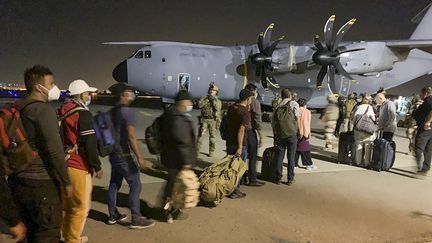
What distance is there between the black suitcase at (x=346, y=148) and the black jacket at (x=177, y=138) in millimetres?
5245

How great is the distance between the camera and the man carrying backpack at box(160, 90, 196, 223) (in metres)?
4.39

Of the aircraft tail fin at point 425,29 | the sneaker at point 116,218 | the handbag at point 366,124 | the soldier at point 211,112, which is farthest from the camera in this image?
the aircraft tail fin at point 425,29

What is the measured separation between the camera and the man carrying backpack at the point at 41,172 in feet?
9.16

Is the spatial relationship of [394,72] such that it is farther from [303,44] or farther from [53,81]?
[53,81]

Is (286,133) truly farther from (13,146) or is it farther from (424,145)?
(13,146)

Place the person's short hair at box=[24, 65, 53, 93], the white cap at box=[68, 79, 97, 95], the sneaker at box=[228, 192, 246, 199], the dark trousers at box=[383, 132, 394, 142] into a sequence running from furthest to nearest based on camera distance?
the dark trousers at box=[383, 132, 394, 142] → the sneaker at box=[228, 192, 246, 199] → the white cap at box=[68, 79, 97, 95] → the person's short hair at box=[24, 65, 53, 93]

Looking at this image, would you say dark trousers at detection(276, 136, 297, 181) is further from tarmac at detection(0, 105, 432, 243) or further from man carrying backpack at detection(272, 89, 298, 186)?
tarmac at detection(0, 105, 432, 243)

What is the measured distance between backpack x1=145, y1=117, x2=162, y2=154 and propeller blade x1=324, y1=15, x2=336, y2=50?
1423cm

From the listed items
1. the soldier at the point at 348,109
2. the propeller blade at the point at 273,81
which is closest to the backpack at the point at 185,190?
the soldier at the point at 348,109

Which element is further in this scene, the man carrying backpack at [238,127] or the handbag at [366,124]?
the handbag at [366,124]

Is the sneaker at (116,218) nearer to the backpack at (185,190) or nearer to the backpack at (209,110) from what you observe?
the backpack at (185,190)

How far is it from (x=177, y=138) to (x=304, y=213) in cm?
227

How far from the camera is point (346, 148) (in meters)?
8.70

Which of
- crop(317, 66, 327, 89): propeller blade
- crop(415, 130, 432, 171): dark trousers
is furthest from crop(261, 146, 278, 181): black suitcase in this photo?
crop(317, 66, 327, 89): propeller blade
